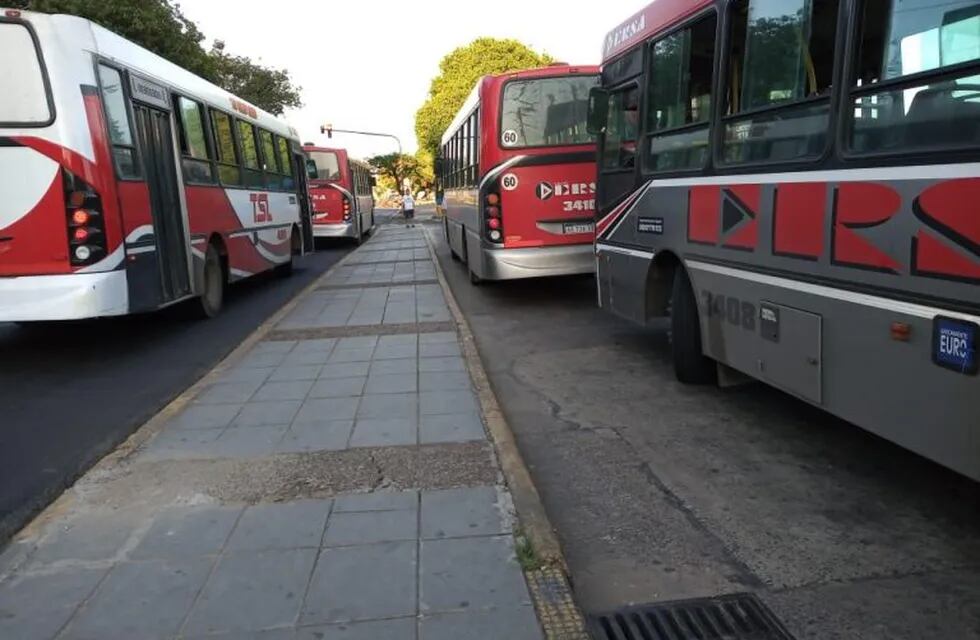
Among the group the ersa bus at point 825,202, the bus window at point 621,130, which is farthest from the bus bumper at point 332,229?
the ersa bus at point 825,202

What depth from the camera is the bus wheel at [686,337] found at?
5723 mm

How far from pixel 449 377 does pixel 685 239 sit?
2165 mm

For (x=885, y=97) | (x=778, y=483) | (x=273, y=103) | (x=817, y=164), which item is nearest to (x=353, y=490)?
(x=778, y=483)

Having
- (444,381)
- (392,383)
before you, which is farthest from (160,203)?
(444,381)

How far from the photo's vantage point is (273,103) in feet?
108

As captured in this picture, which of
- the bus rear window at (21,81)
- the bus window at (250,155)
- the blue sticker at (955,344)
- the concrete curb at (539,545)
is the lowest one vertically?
the concrete curb at (539,545)

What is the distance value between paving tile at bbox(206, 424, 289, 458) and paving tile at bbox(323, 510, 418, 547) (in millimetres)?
1158

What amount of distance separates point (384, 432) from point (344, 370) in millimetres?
1899

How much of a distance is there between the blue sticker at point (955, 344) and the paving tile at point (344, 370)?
451 cm

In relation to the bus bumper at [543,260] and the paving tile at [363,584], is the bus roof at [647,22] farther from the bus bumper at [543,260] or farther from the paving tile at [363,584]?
the paving tile at [363,584]

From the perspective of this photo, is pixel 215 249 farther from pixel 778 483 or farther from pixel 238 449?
pixel 778 483

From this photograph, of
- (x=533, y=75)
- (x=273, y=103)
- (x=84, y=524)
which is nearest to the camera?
(x=84, y=524)

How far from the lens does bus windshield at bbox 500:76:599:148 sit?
9.53 metres

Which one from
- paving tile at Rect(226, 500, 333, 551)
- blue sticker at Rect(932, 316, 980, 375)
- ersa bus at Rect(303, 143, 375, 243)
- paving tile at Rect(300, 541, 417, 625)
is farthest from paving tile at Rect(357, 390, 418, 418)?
ersa bus at Rect(303, 143, 375, 243)
